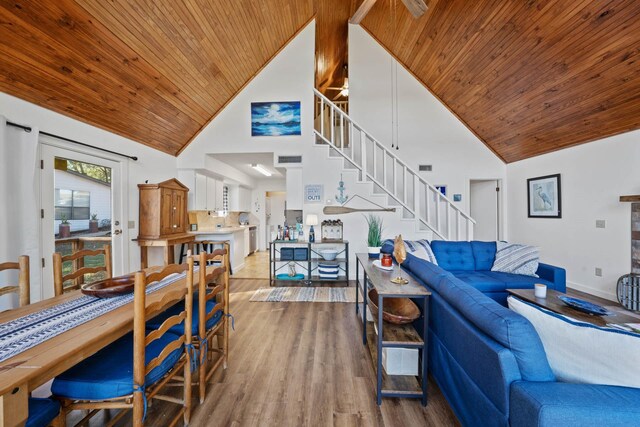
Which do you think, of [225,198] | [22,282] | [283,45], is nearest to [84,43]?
[22,282]

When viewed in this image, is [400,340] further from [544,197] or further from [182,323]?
[544,197]

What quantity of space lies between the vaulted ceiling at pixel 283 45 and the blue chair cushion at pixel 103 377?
270cm

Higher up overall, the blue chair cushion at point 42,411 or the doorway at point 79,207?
the doorway at point 79,207

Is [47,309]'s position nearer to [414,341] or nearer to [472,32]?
[414,341]

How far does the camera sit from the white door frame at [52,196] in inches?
109

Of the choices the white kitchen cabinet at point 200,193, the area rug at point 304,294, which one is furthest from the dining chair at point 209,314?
the white kitchen cabinet at point 200,193

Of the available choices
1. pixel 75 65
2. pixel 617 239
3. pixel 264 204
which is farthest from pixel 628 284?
pixel 264 204

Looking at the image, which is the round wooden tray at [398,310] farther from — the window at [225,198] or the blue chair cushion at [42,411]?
the window at [225,198]

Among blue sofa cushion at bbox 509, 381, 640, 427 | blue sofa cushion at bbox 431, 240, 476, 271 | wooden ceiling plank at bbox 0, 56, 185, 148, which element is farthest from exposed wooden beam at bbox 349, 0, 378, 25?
blue sofa cushion at bbox 509, 381, 640, 427

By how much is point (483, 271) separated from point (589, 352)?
275 centimetres

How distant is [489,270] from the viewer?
3.53 m

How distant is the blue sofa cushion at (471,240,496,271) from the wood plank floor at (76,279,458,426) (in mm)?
2000

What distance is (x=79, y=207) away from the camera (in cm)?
324

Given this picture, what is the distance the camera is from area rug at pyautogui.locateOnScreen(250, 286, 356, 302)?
12.6ft
